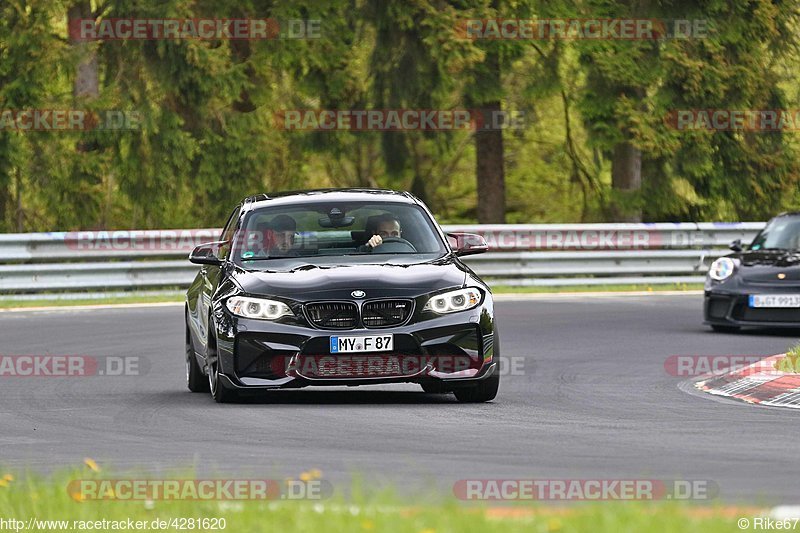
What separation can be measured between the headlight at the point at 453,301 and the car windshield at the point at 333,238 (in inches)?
27.1

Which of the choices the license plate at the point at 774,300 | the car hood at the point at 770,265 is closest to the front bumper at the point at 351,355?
the license plate at the point at 774,300

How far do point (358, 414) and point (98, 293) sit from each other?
14.2 m

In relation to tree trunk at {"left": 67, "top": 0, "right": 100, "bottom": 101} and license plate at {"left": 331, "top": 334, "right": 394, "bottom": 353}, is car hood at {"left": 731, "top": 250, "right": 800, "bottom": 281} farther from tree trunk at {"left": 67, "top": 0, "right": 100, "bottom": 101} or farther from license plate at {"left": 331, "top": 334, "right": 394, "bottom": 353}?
tree trunk at {"left": 67, "top": 0, "right": 100, "bottom": 101}

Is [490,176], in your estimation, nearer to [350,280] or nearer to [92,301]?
[92,301]

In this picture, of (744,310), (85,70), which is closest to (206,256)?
(744,310)

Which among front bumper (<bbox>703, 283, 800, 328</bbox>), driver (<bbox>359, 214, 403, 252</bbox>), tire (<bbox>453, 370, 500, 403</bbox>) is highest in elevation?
driver (<bbox>359, 214, 403, 252</bbox>)

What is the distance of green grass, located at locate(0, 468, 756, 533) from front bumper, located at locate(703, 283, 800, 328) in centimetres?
1140

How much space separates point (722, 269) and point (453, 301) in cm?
791

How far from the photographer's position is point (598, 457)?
8.48 meters

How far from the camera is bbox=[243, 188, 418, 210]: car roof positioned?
12790mm

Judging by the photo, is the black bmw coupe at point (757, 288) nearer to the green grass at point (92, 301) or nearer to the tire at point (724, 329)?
the tire at point (724, 329)

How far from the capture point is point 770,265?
1827cm

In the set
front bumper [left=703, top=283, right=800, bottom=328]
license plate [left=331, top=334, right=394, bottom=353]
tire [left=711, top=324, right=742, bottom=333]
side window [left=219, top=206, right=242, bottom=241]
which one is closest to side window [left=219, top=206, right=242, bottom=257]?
side window [left=219, top=206, right=242, bottom=241]

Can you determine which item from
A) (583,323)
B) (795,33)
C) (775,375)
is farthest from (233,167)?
(775,375)
